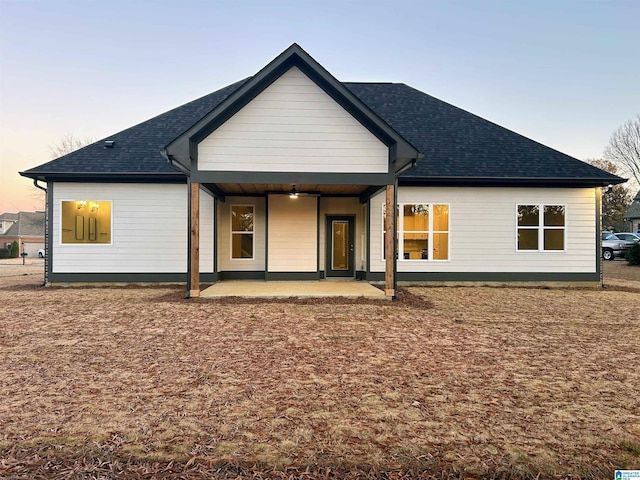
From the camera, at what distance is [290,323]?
708 cm

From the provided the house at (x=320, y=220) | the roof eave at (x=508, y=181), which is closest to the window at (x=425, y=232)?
the house at (x=320, y=220)

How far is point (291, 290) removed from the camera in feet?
34.8

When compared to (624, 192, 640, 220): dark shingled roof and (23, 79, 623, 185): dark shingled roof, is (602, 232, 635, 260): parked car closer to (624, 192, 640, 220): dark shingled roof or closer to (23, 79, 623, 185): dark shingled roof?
(23, 79, 623, 185): dark shingled roof

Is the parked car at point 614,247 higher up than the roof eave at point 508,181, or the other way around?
the roof eave at point 508,181

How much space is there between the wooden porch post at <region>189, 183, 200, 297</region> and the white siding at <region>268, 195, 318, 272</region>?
3.51 metres

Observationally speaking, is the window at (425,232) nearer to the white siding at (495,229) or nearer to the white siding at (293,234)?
the white siding at (495,229)

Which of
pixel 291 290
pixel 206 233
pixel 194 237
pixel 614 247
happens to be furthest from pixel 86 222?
pixel 614 247

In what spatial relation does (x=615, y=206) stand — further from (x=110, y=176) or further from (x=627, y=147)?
(x=110, y=176)

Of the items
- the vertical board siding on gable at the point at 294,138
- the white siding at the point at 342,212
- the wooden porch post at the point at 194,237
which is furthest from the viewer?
the white siding at the point at 342,212

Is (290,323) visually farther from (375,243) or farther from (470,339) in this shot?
(375,243)

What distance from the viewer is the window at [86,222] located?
12242 millimetres

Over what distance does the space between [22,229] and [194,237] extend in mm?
60532

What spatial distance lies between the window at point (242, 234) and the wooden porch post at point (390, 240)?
554 cm

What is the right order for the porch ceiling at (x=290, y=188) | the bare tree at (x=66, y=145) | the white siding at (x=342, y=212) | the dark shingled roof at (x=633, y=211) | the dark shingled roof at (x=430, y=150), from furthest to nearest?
the dark shingled roof at (x=633, y=211) < the bare tree at (x=66, y=145) < the white siding at (x=342, y=212) < the dark shingled roof at (x=430, y=150) < the porch ceiling at (x=290, y=188)
